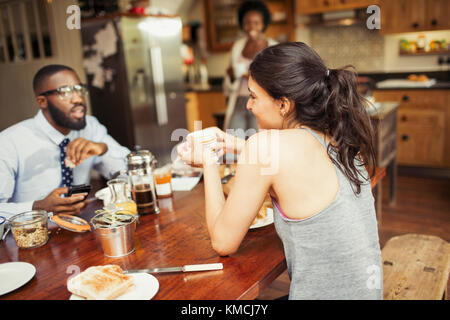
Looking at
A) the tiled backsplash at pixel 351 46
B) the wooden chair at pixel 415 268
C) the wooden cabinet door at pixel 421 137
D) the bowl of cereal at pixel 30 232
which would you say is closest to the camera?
the bowl of cereal at pixel 30 232

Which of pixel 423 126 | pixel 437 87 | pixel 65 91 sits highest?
pixel 65 91

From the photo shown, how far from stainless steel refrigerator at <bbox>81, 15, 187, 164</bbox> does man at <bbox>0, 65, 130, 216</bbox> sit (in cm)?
190

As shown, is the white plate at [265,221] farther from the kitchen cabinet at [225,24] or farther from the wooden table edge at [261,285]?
the kitchen cabinet at [225,24]

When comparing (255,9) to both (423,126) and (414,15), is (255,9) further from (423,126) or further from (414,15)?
(423,126)

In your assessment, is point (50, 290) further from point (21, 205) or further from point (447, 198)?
point (447, 198)

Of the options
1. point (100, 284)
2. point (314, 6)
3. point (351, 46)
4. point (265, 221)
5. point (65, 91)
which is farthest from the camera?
point (351, 46)

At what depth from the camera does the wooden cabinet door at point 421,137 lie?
4020 mm

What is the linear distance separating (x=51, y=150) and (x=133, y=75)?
7.82 ft

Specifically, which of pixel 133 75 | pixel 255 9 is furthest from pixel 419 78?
pixel 133 75

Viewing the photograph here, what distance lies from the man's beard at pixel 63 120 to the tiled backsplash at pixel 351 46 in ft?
12.4

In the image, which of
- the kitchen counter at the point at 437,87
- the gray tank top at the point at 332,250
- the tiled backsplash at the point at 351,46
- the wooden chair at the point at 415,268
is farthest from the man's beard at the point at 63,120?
the tiled backsplash at the point at 351,46

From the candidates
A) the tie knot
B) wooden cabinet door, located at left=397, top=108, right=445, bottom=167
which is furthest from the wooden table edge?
wooden cabinet door, located at left=397, top=108, right=445, bottom=167

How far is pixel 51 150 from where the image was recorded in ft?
5.44
